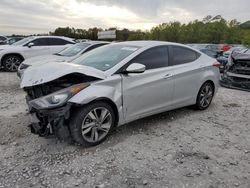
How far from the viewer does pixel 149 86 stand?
15.3ft

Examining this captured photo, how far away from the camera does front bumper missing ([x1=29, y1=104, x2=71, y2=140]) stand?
373cm

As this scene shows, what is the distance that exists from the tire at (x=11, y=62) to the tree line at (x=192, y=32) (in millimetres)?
27991

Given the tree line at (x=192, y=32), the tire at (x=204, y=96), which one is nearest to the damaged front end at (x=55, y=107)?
the tire at (x=204, y=96)

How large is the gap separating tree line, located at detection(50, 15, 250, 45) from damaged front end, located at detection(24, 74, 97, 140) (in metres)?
32.4

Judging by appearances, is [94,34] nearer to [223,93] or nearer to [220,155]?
[223,93]

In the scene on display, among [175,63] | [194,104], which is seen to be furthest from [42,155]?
[194,104]

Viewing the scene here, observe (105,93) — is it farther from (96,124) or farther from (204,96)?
(204,96)

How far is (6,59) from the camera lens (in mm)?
11367

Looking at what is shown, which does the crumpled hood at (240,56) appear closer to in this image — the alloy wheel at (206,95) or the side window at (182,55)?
the alloy wheel at (206,95)

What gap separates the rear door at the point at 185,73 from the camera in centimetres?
524

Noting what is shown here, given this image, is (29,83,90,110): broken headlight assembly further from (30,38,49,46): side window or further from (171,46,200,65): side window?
(30,38,49,46): side window

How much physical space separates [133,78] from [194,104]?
1.99 m

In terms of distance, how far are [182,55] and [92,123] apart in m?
2.49

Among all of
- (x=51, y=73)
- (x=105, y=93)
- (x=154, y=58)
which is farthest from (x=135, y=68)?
(x=51, y=73)
